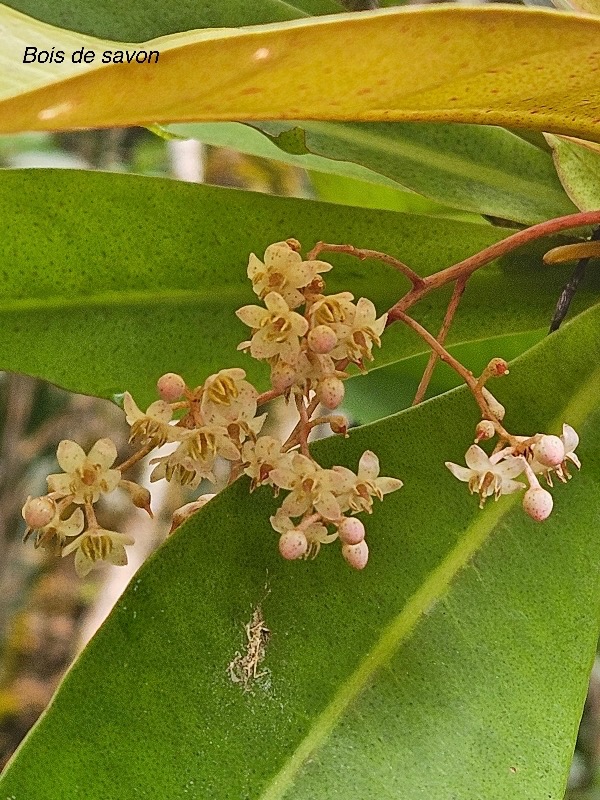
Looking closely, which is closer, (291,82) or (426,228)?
(291,82)

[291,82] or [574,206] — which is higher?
[291,82]

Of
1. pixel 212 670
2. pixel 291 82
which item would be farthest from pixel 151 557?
pixel 291 82

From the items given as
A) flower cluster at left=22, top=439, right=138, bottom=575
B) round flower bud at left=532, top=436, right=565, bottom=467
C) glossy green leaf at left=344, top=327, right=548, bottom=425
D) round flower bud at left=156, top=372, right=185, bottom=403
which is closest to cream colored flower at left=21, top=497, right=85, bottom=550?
flower cluster at left=22, top=439, right=138, bottom=575

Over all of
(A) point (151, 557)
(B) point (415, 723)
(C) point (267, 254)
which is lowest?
(B) point (415, 723)

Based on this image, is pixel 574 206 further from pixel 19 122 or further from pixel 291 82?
pixel 19 122

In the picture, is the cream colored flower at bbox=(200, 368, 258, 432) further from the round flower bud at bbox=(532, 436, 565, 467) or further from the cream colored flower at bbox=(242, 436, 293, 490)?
the round flower bud at bbox=(532, 436, 565, 467)

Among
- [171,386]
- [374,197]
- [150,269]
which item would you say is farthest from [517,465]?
[374,197]

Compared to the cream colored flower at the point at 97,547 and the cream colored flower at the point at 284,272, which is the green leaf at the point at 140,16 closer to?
the cream colored flower at the point at 284,272

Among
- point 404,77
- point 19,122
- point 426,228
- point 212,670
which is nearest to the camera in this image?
point 19,122
